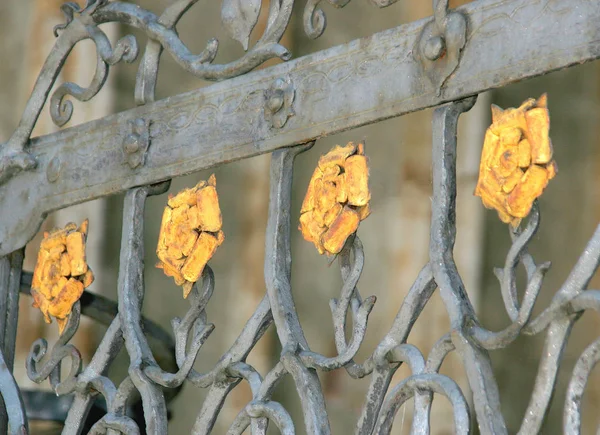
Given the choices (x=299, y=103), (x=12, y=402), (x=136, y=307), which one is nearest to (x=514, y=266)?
(x=299, y=103)

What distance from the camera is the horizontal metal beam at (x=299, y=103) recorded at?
1219 millimetres

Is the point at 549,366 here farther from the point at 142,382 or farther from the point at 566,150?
the point at 566,150

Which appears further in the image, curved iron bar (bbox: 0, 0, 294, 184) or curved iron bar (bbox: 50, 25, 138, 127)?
curved iron bar (bbox: 50, 25, 138, 127)

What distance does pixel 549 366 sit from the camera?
1.15m

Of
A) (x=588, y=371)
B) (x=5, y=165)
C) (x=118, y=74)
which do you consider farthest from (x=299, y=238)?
(x=588, y=371)

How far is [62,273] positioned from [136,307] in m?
0.16

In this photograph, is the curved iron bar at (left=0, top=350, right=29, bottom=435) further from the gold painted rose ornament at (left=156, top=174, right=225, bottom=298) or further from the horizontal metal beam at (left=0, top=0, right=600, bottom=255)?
the gold painted rose ornament at (left=156, top=174, right=225, bottom=298)

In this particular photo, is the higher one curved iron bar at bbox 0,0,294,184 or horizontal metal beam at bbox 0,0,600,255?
curved iron bar at bbox 0,0,294,184

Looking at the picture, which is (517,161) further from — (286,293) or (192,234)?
(192,234)

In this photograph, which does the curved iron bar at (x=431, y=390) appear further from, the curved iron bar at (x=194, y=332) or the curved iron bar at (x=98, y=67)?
the curved iron bar at (x=98, y=67)

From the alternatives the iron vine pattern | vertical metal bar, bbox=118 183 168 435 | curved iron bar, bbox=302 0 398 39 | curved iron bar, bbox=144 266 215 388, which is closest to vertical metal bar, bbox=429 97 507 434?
the iron vine pattern

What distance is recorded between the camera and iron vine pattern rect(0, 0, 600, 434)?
1.17m

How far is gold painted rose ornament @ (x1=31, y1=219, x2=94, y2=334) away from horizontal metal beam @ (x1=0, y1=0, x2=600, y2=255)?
1.8 inches

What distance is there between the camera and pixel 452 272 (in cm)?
124
